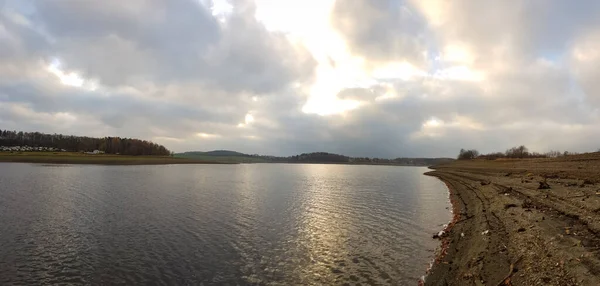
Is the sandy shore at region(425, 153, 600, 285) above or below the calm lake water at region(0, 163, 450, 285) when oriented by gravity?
above

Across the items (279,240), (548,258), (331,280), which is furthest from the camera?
(279,240)

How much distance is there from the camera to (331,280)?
13727mm

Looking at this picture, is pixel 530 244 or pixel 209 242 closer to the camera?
pixel 530 244

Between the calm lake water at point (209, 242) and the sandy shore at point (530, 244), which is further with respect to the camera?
the calm lake water at point (209, 242)

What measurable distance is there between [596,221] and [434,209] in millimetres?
18412

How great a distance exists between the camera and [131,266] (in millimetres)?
14922

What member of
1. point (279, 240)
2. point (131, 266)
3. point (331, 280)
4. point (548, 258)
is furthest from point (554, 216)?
point (131, 266)

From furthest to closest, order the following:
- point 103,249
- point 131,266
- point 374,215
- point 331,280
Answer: point 374,215
point 103,249
point 131,266
point 331,280

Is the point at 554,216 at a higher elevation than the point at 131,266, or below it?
higher

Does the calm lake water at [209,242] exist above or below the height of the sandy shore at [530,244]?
below

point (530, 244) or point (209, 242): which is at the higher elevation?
point (530, 244)

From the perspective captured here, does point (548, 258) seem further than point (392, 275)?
No

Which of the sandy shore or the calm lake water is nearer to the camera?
the sandy shore

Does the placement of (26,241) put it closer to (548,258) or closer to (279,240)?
(279,240)
